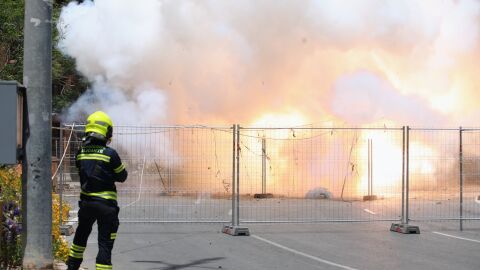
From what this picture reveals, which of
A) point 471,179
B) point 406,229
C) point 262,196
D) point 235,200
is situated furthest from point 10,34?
point 471,179

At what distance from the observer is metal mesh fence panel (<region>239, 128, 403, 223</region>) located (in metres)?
14.9

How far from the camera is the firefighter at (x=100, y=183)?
6.17 meters

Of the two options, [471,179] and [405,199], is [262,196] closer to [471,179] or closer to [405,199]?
[405,199]

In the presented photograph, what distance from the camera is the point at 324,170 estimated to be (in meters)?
15.4

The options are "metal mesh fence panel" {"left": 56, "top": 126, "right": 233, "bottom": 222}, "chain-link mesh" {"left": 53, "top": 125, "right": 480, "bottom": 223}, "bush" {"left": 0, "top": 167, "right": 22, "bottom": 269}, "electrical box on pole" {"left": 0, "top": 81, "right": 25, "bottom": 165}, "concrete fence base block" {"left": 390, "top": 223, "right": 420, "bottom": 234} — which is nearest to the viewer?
"electrical box on pole" {"left": 0, "top": 81, "right": 25, "bottom": 165}

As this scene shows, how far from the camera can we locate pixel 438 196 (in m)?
15.7

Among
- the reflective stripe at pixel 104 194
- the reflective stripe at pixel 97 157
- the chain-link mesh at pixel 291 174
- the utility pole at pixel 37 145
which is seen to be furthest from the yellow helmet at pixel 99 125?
the chain-link mesh at pixel 291 174

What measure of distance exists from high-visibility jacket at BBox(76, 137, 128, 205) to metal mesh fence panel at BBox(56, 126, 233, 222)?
4.62m

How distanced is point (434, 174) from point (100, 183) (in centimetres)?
1083

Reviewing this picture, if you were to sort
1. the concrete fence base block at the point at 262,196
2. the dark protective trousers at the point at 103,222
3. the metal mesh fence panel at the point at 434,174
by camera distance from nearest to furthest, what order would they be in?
1. the dark protective trousers at the point at 103,222
2. the metal mesh fence panel at the point at 434,174
3. the concrete fence base block at the point at 262,196

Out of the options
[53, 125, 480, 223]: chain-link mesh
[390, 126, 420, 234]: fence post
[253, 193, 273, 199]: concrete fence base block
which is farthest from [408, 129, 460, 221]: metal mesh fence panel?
[253, 193, 273, 199]: concrete fence base block

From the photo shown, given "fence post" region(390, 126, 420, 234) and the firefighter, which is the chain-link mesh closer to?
"fence post" region(390, 126, 420, 234)

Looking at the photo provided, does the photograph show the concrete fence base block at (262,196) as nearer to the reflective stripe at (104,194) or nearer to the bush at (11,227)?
the bush at (11,227)

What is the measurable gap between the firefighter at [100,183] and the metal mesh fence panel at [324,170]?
8193 millimetres
